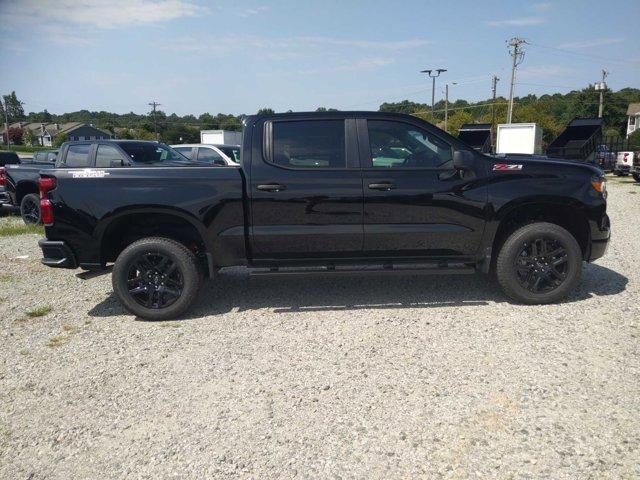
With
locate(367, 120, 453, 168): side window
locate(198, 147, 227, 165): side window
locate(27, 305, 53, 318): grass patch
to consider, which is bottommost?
locate(27, 305, 53, 318): grass patch

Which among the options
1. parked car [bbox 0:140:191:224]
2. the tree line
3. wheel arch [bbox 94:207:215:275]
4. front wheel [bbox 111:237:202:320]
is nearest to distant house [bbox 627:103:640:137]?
the tree line

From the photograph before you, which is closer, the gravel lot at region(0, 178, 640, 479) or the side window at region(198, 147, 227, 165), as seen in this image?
the gravel lot at region(0, 178, 640, 479)

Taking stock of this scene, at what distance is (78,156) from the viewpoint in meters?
9.53

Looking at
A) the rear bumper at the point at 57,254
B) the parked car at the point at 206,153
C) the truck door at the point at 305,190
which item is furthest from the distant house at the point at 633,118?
the rear bumper at the point at 57,254

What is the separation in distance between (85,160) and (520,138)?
21137 mm

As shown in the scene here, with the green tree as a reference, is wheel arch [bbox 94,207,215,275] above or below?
below

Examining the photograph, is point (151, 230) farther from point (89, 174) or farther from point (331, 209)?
point (331, 209)

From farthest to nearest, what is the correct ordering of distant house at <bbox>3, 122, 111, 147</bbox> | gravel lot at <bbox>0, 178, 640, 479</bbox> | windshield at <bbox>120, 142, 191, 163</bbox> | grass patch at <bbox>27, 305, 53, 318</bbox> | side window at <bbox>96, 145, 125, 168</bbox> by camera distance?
distant house at <bbox>3, 122, 111, 147</bbox>, windshield at <bbox>120, 142, 191, 163</bbox>, side window at <bbox>96, 145, 125, 168</bbox>, grass patch at <bbox>27, 305, 53, 318</bbox>, gravel lot at <bbox>0, 178, 640, 479</bbox>

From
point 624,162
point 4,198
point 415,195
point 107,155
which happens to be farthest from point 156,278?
point 624,162

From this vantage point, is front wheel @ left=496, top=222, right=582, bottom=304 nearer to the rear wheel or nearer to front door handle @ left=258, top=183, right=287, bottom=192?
front door handle @ left=258, top=183, right=287, bottom=192

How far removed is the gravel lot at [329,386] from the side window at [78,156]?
484 cm

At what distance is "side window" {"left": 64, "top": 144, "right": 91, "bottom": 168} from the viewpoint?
9.45 metres

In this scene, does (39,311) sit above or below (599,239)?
below

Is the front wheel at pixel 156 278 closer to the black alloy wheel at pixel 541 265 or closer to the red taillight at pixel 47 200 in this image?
the red taillight at pixel 47 200
